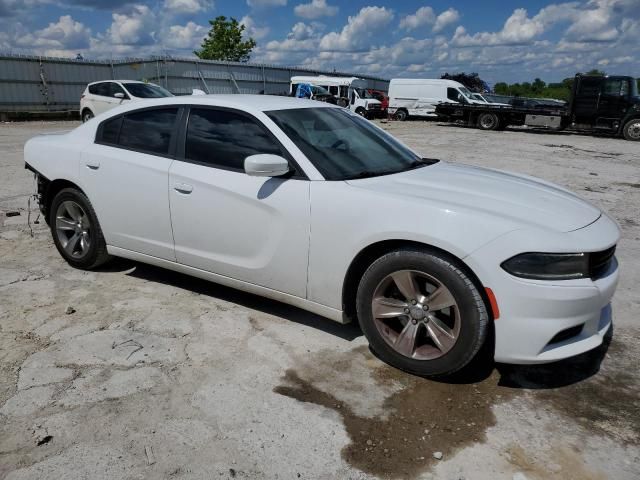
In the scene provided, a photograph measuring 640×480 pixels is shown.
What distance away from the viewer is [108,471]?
2238 mm

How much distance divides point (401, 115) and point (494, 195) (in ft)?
86.9

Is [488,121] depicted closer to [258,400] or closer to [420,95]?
[420,95]

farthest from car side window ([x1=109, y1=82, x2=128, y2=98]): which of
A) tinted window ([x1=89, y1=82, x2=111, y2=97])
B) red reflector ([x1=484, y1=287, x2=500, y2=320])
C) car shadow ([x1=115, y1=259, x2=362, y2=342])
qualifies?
red reflector ([x1=484, y1=287, x2=500, y2=320])

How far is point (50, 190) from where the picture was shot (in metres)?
4.50

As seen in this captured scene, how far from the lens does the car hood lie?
111 inches

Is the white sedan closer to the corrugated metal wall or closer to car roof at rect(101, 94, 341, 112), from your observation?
car roof at rect(101, 94, 341, 112)

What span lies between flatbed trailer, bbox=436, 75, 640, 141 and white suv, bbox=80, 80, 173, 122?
47.9 ft

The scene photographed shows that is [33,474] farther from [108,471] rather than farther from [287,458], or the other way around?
[287,458]

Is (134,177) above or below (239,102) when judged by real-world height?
below

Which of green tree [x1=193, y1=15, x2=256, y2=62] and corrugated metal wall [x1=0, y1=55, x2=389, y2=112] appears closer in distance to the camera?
corrugated metal wall [x1=0, y1=55, x2=389, y2=112]

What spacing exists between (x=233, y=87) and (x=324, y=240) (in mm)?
28791

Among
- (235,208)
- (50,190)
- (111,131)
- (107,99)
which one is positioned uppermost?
(107,99)

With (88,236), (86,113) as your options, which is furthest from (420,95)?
(88,236)

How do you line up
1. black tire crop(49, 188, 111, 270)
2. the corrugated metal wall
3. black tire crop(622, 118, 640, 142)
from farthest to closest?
the corrugated metal wall, black tire crop(622, 118, 640, 142), black tire crop(49, 188, 111, 270)
